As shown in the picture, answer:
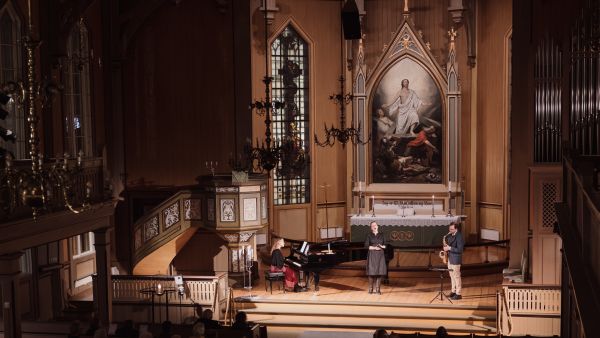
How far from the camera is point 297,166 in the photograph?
2127 cm

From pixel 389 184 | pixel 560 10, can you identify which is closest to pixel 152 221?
pixel 389 184

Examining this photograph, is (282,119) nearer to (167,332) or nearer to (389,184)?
(389,184)

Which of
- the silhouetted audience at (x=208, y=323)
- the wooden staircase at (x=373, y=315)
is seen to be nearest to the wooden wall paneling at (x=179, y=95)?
the wooden staircase at (x=373, y=315)

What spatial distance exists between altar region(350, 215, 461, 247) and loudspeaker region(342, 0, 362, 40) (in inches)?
196

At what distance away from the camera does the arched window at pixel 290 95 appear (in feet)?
71.1

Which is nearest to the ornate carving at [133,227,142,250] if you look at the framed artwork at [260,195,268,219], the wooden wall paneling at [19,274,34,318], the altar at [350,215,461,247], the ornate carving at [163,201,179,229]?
the ornate carving at [163,201,179,229]

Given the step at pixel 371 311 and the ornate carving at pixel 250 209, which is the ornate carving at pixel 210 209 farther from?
the step at pixel 371 311

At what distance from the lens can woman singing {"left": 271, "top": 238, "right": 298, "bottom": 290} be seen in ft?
55.6

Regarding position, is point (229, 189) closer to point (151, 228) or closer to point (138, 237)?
point (151, 228)

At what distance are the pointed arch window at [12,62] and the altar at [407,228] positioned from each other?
9.03 metres

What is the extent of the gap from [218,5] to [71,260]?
699 centimetres

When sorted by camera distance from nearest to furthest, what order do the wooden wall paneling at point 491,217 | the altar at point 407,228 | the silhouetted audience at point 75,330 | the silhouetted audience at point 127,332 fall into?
the silhouetted audience at point 75,330 → the silhouetted audience at point 127,332 → the altar at point 407,228 → the wooden wall paneling at point 491,217

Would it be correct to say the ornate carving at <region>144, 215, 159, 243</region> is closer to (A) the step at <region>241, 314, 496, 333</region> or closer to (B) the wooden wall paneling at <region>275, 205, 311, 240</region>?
(A) the step at <region>241, 314, 496, 333</region>

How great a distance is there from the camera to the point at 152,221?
1739 centimetres
